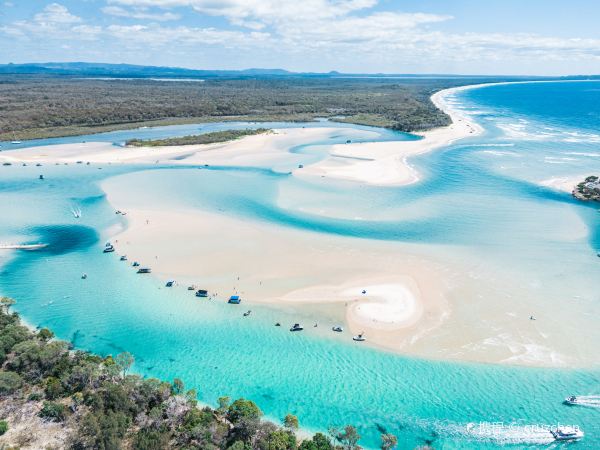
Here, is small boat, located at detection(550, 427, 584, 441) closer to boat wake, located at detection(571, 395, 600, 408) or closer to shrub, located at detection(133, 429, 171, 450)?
boat wake, located at detection(571, 395, 600, 408)

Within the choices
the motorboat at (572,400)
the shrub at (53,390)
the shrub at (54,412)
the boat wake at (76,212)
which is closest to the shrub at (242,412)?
the shrub at (54,412)

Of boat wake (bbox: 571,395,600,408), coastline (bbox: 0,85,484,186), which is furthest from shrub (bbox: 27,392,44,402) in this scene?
coastline (bbox: 0,85,484,186)

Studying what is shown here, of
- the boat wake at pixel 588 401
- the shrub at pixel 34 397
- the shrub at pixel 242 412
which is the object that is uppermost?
the shrub at pixel 242 412

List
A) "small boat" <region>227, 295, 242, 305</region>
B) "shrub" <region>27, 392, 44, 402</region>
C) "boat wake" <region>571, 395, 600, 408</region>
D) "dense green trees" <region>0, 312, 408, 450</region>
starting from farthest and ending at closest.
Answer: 1. "small boat" <region>227, 295, 242, 305</region>
2. "boat wake" <region>571, 395, 600, 408</region>
3. "shrub" <region>27, 392, 44, 402</region>
4. "dense green trees" <region>0, 312, 408, 450</region>

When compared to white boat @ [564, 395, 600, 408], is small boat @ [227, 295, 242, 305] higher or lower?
higher

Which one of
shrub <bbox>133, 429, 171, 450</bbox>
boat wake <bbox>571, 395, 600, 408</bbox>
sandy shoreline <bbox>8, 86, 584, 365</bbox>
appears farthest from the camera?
sandy shoreline <bbox>8, 86, 584, 365</bbox>

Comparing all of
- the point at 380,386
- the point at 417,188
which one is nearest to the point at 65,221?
the point at 380,386

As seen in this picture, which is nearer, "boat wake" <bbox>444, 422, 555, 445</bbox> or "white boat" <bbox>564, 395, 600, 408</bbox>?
"boat wake" <bbox>444, 422, 555, 445</bbox>

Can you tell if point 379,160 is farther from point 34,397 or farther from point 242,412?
point 34,397

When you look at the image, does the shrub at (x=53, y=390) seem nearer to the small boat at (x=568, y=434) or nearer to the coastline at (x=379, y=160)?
the small boat at (x=568, y=434)

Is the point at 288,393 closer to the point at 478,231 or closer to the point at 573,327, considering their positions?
the point at 573,327
